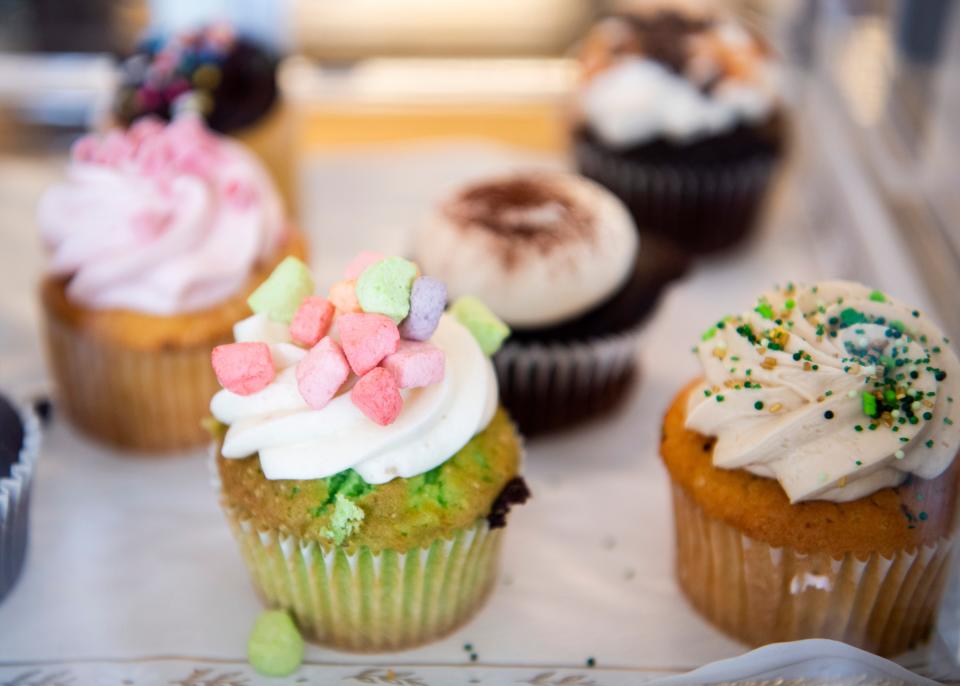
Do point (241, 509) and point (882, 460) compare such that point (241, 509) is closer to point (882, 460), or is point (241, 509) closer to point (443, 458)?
point (443, 458)

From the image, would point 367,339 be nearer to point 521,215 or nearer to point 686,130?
point 521,215

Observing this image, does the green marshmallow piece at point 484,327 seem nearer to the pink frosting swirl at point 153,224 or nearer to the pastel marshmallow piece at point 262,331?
the pastel marshmallow piece at point 262,331

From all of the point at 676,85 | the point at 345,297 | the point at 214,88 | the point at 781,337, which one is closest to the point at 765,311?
the point at 781,337

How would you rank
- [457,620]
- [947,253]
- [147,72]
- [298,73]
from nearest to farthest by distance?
1. [457,620]
2. [947,253]
3. [147,72]
4. [298,73]

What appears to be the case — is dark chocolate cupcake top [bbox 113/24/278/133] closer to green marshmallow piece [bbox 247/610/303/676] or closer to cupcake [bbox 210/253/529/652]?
cupcake [bbox 210/253/529/652]

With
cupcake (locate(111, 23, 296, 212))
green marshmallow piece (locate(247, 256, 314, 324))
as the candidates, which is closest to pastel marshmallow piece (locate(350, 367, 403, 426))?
green marshmallow piece (locate(247, 256, 314, 324))

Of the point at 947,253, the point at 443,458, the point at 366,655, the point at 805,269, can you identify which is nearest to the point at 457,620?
the point at 366,655
